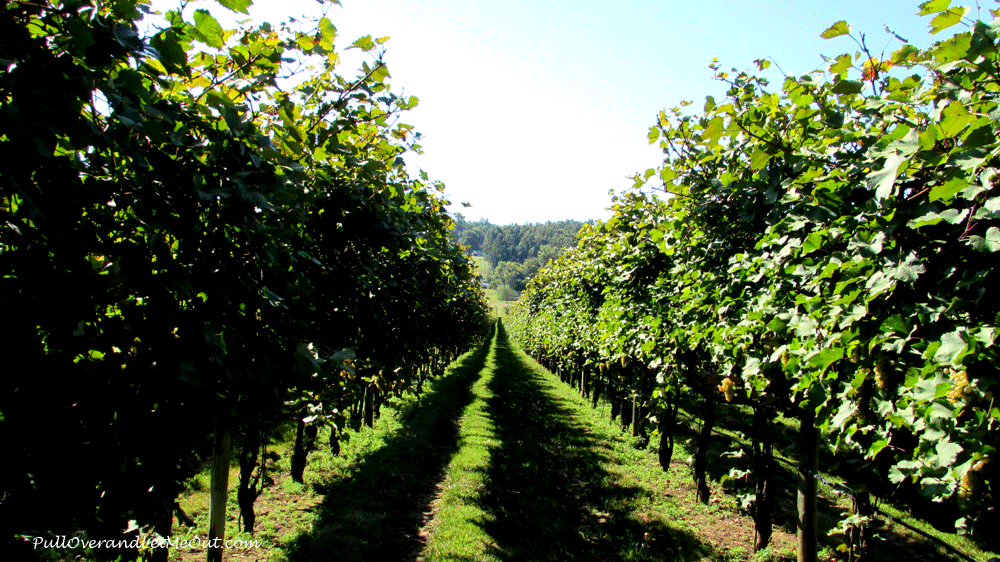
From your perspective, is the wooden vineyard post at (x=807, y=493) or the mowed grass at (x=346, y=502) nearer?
the wooden vineyard post at (x=807, y=493)

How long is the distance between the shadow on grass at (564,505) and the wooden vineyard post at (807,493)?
1.61 m

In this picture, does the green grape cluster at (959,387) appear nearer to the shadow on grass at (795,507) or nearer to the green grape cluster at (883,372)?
the green grape cluster at (883,372)

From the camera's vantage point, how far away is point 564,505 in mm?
7215


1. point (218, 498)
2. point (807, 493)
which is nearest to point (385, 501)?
point (218, 498)

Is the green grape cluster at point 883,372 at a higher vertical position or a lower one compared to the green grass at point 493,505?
higher

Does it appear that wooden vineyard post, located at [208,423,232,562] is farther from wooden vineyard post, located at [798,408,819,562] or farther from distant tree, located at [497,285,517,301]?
distant tree, located at [497,285,517,301]

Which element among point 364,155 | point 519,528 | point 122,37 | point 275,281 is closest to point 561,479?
point 519,528

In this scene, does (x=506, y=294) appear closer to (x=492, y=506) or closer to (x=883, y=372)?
(x=492, y=506)

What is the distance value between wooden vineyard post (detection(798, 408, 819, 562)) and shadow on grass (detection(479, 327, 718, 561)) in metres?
1.61

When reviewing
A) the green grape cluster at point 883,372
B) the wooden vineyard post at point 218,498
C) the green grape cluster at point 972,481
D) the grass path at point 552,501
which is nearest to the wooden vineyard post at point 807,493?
the grass path at point 552,501

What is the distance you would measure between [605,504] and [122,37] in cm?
749

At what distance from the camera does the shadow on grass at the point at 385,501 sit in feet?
18.2

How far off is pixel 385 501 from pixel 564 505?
2566 millimetres

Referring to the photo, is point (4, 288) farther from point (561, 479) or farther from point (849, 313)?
point (561, 479)
